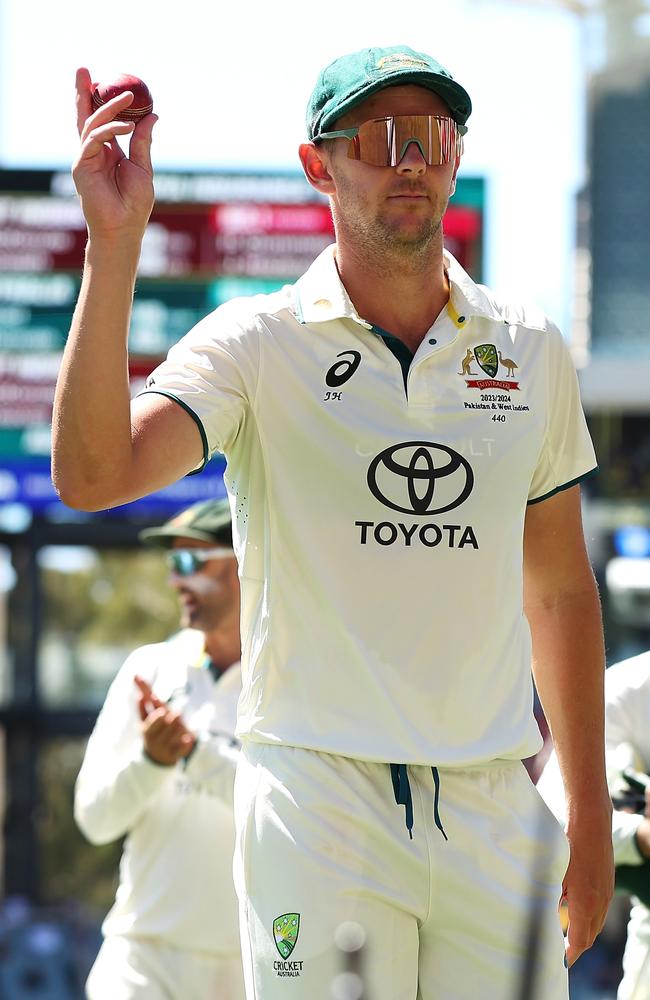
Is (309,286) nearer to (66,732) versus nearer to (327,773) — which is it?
(327,773)

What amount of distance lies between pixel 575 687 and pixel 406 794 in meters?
0.49

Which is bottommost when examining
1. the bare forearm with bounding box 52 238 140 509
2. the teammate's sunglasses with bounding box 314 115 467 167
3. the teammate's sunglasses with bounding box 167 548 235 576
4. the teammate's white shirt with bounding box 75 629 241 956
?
the teammate's white shirt with bounding box 75 629 241 956

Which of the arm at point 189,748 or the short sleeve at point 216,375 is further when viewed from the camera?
the arm at point 189,748

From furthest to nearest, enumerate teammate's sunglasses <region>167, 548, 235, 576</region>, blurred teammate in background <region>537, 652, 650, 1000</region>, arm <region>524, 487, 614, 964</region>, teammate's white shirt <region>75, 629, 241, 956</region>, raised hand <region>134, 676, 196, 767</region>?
teammate's sunglasses <region>167, 548, 235, 576</region> → teammate's white shirt <region>75, 629, 241, 956</region> → raised hand <region>134, 676, 196, 767</region> → blurred teammate in background <region>537, 652, 650, 1000</region> → arm <region>524, 487, 614, 964</region>

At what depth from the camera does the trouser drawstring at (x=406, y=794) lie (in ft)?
8.36

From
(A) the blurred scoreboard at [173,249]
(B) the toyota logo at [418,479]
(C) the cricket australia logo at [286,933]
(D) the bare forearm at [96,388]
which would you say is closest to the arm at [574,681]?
(B) the toyota logo at [418,479]

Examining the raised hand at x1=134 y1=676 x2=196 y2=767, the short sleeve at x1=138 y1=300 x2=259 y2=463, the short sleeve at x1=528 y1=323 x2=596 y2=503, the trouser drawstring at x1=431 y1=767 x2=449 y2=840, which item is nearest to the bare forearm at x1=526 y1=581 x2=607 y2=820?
the short sleeve at x1=528 y1=323 x2=596 y2=503

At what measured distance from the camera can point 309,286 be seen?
2.80m

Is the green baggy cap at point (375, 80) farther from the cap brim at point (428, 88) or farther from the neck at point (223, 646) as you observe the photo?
the neck at point (223, 646)

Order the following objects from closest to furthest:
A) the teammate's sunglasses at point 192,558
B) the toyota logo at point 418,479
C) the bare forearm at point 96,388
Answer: the bare forearm at point 96,388 < the toyota logo at point 418,479 < the teammate's sunglasses at point 192,558

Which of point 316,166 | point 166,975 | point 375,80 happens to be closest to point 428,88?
point 375,80

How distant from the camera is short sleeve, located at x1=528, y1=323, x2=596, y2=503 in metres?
2.86

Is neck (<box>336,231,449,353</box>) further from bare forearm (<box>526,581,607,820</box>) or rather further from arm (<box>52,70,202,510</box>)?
bare forearm (<box>526,581,607,820</box>)

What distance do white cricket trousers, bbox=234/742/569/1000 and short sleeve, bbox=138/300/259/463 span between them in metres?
0.51
